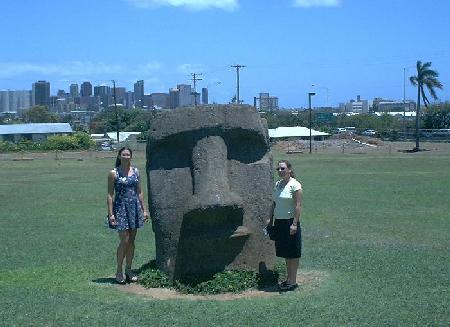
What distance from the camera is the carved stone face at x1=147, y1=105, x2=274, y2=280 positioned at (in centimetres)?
1052

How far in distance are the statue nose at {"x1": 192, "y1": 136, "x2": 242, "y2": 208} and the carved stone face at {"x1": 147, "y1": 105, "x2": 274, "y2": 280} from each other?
13 millimetres

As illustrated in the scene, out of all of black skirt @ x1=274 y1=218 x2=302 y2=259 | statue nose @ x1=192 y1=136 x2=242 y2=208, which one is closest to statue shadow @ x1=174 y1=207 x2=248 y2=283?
statue nose @ x1=192 y1=136 x2=242 y2=208

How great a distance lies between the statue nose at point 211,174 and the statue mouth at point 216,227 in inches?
11.3

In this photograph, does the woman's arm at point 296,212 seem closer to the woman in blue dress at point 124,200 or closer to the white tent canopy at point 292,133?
the woman in blue dress at point 124,200

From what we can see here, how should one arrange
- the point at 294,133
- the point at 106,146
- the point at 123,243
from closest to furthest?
the point at 123,243, the point at 106,146, the point at 294,133

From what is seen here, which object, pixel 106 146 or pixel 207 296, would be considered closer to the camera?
pixel 207 296

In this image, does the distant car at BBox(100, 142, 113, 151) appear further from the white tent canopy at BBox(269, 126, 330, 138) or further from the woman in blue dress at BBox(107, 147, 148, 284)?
the woman in blue dress at BBox(107, 147, 148, 284)

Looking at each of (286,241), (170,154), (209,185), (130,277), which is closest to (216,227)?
(209,185)

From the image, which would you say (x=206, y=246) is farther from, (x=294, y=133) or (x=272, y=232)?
(x=294, y=133)

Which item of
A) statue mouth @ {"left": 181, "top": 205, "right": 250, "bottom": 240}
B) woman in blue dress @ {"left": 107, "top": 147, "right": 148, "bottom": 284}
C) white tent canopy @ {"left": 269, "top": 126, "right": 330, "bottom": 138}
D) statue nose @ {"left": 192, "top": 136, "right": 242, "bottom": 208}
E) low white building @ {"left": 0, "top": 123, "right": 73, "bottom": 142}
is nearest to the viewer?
statue nose @ {"left": 192, "top": 136, "right": 242, "bottom": 208}

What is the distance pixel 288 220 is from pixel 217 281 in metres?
1.24

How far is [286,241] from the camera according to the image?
10.3 meters

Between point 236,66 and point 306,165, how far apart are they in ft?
125

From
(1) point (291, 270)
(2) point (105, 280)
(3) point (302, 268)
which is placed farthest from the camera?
(3) point (302, 268)
